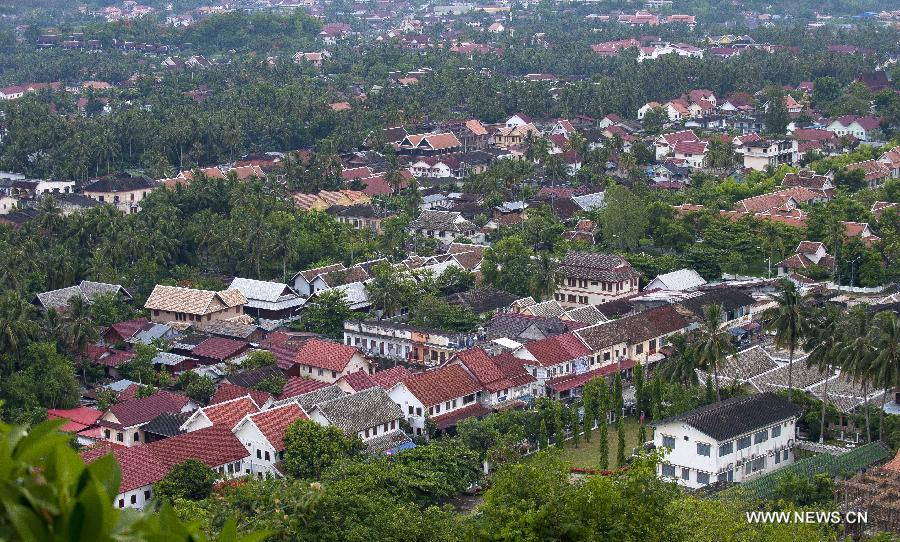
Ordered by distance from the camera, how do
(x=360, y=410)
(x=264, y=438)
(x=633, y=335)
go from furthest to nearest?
(x=633, y=335)
(x=360, y=410)
(x=264, y=438)

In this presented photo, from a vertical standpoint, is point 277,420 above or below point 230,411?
above

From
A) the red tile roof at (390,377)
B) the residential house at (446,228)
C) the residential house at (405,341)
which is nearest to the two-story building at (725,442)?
the red tile roof at (390,377)

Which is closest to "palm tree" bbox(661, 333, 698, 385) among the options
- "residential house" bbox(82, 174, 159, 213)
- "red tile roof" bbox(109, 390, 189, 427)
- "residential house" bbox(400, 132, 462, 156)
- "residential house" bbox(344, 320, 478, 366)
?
"residential house" bbox(344, 320, 478, 366)

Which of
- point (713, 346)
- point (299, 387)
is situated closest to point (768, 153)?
point (713, 346)

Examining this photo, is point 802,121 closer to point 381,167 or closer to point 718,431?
point 381,167

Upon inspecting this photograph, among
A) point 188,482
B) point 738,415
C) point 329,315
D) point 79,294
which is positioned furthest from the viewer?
point 329,315

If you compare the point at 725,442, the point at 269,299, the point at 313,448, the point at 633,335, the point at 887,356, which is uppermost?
the point at 887,356

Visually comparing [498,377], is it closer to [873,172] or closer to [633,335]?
[633,335]
